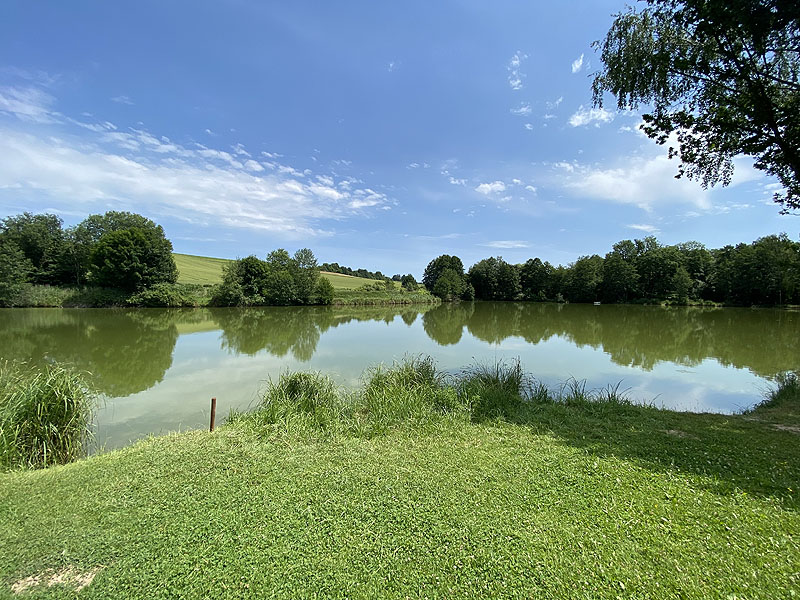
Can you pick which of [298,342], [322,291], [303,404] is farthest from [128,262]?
[303,404]

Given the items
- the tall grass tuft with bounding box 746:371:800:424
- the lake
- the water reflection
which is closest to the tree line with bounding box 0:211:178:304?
the water reflection

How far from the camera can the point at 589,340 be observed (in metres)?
16.4

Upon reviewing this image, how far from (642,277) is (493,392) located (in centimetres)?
5522

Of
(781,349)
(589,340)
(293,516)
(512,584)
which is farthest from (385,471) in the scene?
(781,349)

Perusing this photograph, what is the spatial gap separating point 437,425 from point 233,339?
13494 mm

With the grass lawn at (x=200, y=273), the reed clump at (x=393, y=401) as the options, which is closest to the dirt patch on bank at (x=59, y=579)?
the reed clump at (x=393, y=401)

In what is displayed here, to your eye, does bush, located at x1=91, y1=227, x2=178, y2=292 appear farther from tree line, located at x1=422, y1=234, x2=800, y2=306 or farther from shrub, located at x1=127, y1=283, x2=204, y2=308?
tree line, located at x1=422, y1=234, x2=800, y2=306

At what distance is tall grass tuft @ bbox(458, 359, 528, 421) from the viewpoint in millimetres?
5688

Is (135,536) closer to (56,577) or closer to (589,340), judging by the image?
(56,577)

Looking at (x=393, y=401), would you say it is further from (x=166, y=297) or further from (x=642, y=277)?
(x=642, y=277)

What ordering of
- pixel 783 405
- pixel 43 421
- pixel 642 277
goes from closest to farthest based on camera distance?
pixel 43 421
pixel 783 405
pixel 642 277

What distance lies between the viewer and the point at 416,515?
279 cm

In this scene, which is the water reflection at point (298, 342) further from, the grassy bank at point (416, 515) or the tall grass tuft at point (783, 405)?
the grassy bank at point (416, 515)

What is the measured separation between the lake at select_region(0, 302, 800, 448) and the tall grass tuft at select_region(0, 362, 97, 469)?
0.78 m
